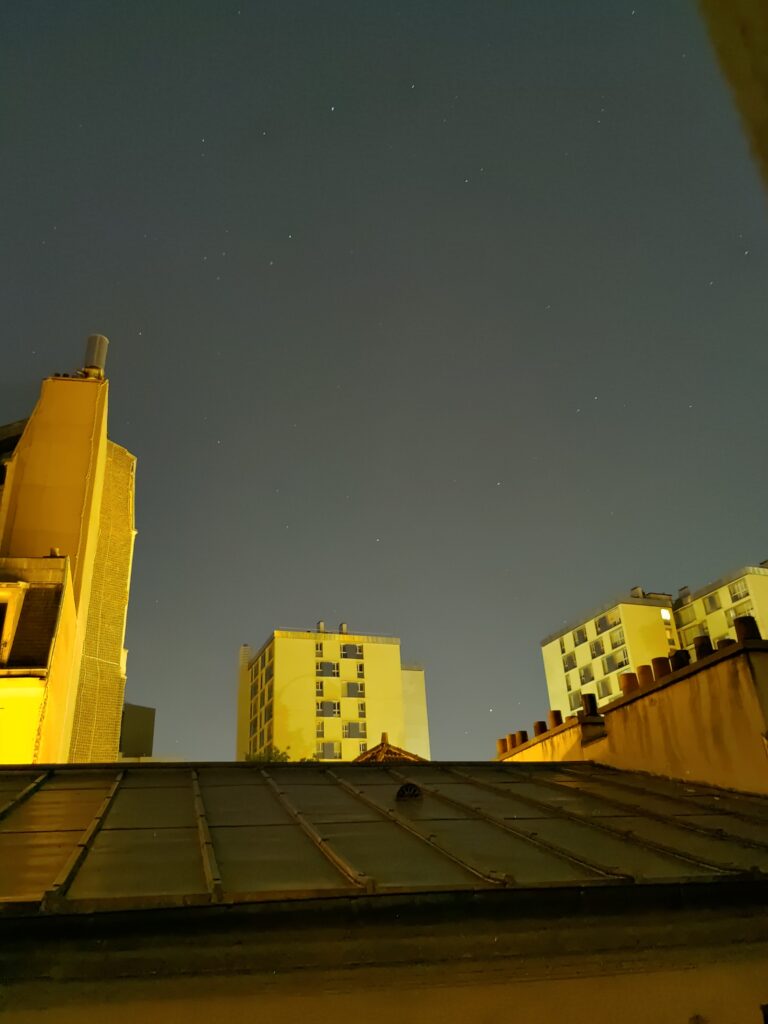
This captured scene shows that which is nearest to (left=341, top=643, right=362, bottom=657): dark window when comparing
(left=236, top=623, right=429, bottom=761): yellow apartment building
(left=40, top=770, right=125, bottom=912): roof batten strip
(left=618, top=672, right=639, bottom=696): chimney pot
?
(left=236, top=623, right=429, bottom=761): yellow apartment building

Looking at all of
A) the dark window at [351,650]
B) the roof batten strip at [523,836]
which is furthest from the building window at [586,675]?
the roof batten strip at [523,836]

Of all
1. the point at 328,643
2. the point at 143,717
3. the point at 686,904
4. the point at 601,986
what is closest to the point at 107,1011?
the point at 601,986

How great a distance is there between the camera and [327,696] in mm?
72438

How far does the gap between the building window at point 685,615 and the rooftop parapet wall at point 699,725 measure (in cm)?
6283

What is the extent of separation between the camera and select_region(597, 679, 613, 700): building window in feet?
221

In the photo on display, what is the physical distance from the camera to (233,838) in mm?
5949

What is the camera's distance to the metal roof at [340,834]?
4727 millimetres

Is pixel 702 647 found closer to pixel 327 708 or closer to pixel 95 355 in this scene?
pixel 95 355

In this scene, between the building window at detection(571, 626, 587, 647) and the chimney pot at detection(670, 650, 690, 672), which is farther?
the building window at detection(571, 626, 587, 647)

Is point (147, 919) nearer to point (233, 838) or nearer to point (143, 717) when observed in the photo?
point (233, 838)

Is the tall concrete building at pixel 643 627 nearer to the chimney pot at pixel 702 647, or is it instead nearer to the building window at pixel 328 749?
the building window at pixel 328 749

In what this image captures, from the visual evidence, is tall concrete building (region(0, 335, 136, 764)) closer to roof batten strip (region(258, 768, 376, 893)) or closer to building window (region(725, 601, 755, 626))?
roof batten strip (region(258, 768, 376, 893))

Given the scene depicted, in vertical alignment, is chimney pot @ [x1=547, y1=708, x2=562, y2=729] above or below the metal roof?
above

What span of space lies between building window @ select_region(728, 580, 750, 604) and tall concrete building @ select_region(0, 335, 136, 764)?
5596cm
